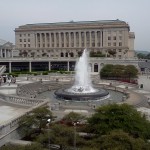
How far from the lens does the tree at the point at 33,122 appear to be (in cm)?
2191

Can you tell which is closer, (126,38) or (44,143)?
(44,143)

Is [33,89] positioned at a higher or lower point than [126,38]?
lower

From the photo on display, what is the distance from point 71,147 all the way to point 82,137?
2396mm

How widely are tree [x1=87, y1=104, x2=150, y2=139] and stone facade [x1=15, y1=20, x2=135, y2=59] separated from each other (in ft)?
374

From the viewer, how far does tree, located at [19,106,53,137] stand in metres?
21.9

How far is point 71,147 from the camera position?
1855 cm

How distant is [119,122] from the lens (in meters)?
20.9

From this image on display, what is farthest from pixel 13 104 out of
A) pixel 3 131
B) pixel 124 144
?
pixel 124 144

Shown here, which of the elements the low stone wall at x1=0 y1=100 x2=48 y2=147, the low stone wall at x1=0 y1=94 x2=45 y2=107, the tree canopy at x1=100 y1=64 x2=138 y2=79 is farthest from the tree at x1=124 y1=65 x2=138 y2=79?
the low stone wall at x1=0 y1=100 x2=48 y2=147

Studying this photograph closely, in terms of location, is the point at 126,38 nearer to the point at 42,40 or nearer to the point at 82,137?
the point at 42,40

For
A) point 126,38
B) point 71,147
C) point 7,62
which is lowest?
point 71,147

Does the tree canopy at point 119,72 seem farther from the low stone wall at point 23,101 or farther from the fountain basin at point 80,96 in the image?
the low stone wall at point 23,101

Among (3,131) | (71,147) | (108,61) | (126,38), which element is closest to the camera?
(71,147)

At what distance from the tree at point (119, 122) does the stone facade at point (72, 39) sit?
113862 millimetres
